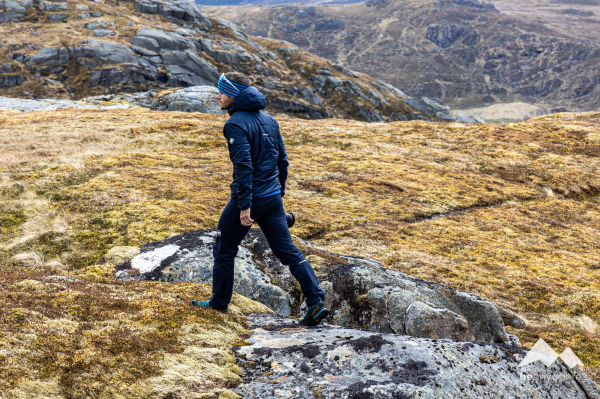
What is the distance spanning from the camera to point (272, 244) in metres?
8.09

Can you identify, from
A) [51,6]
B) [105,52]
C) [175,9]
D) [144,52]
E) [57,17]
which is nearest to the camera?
[105,52]

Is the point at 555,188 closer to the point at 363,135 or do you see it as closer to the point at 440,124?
the point at 363,135

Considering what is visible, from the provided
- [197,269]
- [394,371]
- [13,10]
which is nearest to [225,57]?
[13,10]

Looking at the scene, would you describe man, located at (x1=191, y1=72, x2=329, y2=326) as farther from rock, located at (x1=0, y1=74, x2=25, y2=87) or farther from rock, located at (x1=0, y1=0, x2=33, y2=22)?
rock, located at (x1=0, y1=0, x2=33, y2=22)

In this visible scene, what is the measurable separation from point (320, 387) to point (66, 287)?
18.0 feet

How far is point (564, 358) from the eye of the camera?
6320 millimetres

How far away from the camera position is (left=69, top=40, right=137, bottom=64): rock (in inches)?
5418

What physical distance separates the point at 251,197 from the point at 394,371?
3950 millimetres

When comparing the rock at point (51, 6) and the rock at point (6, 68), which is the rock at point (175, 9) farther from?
the rock at point (6, 68)

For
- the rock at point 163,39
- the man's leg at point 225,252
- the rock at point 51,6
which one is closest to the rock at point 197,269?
the man's leg at point 225,252

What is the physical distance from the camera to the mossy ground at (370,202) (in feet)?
47.5

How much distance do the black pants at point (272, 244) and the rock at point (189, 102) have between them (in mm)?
61445

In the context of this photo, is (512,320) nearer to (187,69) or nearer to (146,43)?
(187,69)

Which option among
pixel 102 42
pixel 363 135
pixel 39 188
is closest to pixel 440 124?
pixel 363 135
